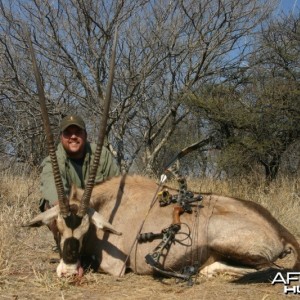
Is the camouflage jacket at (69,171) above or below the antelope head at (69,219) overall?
above

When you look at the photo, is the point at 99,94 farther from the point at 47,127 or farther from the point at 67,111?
the point at 47,127

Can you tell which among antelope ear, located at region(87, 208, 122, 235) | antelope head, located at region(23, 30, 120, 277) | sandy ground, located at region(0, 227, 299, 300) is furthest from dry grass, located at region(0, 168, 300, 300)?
antelope ear, located at region(87, 208, 122, 235)

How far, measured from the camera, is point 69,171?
16.8 ft

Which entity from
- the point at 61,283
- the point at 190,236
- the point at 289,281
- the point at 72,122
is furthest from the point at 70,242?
the point at 289,281

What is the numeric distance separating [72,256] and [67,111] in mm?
7326

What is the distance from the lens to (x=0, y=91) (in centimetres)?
1024

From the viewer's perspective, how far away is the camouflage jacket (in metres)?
4.84

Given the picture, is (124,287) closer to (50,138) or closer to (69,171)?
(50,138)

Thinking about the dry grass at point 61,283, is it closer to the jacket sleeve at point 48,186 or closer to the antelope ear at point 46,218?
the antelope ear at point 46,218

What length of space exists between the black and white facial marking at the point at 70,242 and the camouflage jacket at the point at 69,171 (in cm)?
70

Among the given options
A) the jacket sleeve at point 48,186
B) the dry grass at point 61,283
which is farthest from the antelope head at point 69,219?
the jacket sleeve at point 48,186

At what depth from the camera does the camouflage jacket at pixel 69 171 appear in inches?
190

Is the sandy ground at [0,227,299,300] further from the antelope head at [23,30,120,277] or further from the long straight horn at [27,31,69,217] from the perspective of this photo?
the long straight horn at [27,31,69,217]

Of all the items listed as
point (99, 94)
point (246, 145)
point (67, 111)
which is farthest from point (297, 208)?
point (67, 111)
